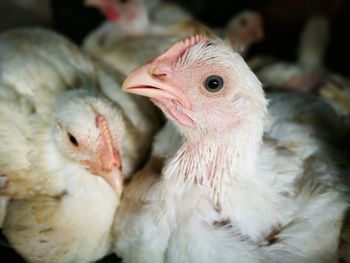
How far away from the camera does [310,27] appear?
2994 millimetres

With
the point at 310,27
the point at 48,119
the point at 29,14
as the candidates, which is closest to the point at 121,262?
the point at 48,119

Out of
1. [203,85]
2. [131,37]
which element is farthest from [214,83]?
[131,37]

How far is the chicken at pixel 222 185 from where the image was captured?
4.92 ft

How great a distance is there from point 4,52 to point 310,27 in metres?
1.73

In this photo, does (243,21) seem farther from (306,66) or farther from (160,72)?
(160,72)

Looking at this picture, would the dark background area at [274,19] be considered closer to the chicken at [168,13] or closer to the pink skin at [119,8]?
the chicken at [168,13]

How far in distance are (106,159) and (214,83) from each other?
0.43 meters

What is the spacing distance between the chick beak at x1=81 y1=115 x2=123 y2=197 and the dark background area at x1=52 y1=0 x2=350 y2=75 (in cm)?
156

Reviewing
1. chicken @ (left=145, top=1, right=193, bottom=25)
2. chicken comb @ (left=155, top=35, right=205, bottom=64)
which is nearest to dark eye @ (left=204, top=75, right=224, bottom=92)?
chicken comb @ (left=155, top=35, right=205, bottom=64)

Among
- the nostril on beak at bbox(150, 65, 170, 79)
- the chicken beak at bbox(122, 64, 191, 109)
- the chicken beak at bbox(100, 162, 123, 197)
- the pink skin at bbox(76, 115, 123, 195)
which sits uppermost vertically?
the nostril on beak at bbox(150, 65, 170, 79)

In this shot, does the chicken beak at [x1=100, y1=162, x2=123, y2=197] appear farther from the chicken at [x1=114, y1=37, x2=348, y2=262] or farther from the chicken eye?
the chicken eye

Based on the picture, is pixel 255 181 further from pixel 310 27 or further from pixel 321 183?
pixel 310 27

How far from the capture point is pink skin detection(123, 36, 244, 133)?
4.89 ft

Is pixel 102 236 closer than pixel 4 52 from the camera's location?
Yes
